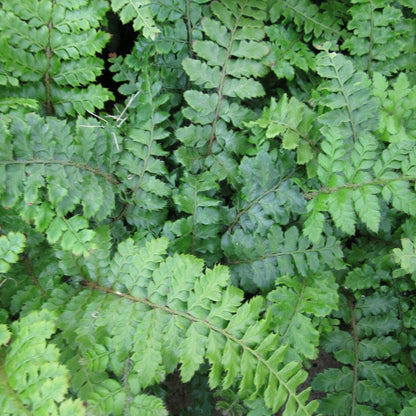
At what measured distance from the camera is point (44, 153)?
1599mm

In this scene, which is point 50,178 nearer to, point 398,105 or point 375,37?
point 398,105

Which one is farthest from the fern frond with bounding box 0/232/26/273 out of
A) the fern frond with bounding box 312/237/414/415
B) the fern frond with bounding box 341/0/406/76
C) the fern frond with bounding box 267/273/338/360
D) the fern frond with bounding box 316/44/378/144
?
the fern frond with bounding box 341/0/406/76

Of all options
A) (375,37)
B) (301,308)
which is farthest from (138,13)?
(301,308)

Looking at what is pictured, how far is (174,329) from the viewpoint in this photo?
1.50 m

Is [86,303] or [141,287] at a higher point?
[141,287]

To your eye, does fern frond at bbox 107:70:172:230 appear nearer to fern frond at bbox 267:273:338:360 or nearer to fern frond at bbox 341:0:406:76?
fern frond at bbox 267:273:338:360

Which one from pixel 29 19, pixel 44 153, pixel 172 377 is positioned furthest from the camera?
pixel 172 377

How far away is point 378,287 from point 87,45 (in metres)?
1.78

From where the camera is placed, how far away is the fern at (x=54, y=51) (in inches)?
69.6

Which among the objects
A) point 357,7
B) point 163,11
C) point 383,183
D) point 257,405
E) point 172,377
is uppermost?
point 357,7

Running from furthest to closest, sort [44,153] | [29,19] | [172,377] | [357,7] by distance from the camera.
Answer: [172,377], [357,7], [29,19], [44,153]

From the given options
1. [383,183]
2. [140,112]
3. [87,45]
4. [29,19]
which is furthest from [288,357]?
[29,19]

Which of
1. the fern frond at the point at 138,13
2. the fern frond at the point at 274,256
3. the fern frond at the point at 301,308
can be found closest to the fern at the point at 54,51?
the fern frond at the point at 138,13

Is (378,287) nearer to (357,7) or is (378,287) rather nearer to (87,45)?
(357,7)
